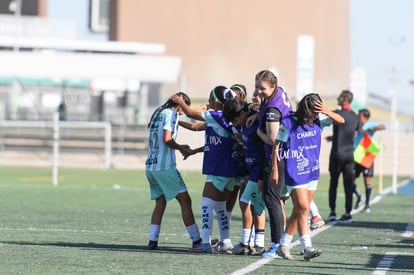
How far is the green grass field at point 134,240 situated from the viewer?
12859mm

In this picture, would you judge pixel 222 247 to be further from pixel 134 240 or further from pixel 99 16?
pixel 99 16

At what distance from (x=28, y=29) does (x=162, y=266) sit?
65.8 m

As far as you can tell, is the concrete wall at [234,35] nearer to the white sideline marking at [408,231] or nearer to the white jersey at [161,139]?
the white sideline marking at [408,231]

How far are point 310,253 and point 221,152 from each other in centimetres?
183

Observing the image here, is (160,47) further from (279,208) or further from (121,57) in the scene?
(279,208)

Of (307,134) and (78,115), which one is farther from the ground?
(307,134)

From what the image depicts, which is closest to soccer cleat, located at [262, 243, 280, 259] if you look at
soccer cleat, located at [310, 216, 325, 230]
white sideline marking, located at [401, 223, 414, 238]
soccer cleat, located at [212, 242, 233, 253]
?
soccer cleat, located at [212, 242, 233, 253]

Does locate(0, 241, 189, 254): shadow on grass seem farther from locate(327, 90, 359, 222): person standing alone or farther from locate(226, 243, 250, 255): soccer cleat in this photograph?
locate(327, 90, 359, 222): person standing alone

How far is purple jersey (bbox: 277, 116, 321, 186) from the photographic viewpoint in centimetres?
1378

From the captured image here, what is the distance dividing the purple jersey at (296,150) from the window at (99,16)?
65840mm

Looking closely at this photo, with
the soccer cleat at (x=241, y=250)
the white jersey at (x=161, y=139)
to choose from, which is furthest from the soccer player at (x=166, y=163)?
the soccer cleat at (x=241, y=250)

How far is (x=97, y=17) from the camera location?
8025 centimetres

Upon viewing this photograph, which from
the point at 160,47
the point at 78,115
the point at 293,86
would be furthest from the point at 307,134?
the point at 293,86

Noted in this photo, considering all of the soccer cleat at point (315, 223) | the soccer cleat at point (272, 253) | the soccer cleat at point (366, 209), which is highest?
the soccer cleat at point (272, 253)
